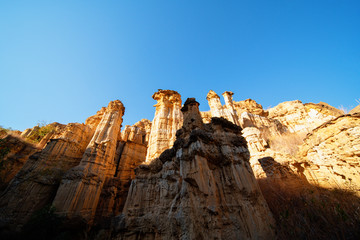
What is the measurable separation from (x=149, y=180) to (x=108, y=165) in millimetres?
10218

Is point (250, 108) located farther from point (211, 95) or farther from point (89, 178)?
point (89, 178)

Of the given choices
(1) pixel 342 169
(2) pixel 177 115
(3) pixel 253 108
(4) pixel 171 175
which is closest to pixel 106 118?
(2) pixel 177 115

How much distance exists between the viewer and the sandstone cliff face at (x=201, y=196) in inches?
173

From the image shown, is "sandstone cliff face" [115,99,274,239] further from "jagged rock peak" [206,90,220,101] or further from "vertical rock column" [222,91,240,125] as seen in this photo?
"jagged rock peak" [206,90,220,101]

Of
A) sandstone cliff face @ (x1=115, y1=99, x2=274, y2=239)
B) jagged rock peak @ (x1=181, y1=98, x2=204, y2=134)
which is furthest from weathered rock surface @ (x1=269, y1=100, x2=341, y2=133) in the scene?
sandstone cliff face @ (x1=115, y1=99, x2=274, y2=239)

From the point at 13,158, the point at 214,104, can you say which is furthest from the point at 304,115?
the point at 13,158

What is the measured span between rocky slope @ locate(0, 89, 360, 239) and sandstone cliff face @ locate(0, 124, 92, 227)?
0.23ft

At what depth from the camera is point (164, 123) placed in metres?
17.9

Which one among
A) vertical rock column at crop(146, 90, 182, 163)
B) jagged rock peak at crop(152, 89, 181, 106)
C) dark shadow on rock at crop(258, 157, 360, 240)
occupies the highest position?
jagged rock peak at crop(152, 89, 181, 106)

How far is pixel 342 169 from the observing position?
263 inches

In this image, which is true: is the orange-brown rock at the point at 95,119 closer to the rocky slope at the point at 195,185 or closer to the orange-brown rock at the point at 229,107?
the rocky slope at the point at 195,185

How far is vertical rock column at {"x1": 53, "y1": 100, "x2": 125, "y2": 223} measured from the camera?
11727mm

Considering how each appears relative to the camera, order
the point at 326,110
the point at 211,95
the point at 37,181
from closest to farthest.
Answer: the point at 37,181 < the point at 326,110 < the point at 211,95

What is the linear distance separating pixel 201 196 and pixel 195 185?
39 cm
